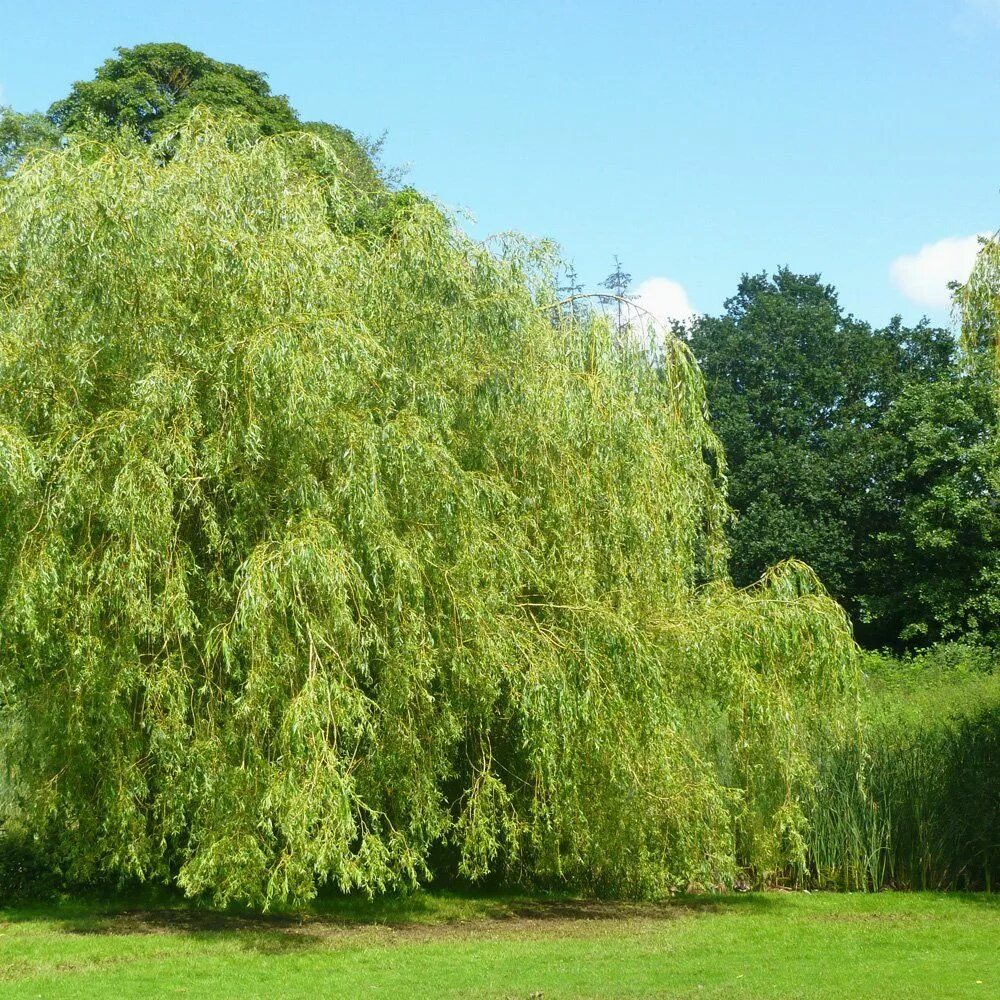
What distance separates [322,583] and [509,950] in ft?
11.1

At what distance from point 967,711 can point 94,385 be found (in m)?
11.1

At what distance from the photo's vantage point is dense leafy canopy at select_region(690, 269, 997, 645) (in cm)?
2808

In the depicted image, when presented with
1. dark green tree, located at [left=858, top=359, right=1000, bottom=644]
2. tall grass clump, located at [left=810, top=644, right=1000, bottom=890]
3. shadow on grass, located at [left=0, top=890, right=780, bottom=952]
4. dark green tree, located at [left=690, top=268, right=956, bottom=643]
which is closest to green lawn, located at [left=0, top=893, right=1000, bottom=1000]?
shadow on grass, located at [left=0, top=890, right=780, bottom=952]

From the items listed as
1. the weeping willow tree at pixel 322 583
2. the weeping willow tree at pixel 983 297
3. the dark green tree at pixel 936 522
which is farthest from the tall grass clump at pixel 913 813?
the dark green tree at pixel 936 522

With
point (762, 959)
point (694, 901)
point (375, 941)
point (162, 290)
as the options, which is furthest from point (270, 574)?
point (694, 901)

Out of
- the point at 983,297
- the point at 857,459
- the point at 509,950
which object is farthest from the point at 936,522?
the point at 509,950

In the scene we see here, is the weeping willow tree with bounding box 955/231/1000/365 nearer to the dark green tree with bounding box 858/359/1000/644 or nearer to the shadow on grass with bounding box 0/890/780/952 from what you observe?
the shadow on grass with bounding box 0/890/780/952

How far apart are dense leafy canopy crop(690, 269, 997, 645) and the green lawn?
1679 cm

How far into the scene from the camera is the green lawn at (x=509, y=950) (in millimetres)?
8680

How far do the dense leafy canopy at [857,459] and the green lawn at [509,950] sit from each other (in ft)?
55.1

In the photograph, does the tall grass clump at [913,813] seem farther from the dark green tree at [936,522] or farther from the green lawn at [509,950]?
the dark green tree at [936,522]

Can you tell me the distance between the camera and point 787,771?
11.6 m

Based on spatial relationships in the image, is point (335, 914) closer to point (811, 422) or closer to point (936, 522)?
point (936, 522)

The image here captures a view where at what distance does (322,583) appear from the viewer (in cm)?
935
